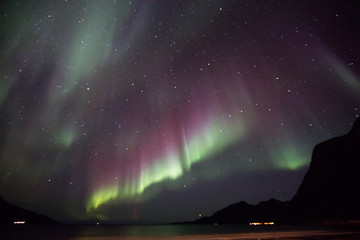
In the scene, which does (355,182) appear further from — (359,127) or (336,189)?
(359,127)

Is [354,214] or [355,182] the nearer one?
[354,214]

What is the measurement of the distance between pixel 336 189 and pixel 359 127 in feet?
130

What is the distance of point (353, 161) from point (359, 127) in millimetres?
20556

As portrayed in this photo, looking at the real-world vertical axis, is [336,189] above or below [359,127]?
below

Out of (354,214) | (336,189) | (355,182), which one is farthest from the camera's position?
(336,189)

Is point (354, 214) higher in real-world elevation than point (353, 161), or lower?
lower

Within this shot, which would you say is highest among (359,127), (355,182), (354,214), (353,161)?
(359,127)

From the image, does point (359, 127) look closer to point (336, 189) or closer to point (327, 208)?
point (336, 189)

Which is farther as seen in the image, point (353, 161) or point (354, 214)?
point (353, 161)

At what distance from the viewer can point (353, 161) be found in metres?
196

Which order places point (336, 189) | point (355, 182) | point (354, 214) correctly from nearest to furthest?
point (354, 214) < point (355, 182) < point (336, 189)

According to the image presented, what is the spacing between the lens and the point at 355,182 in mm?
186625

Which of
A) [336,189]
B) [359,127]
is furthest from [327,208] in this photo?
[359,127]

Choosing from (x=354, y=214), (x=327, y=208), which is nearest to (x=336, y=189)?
(x=327, y=208)
